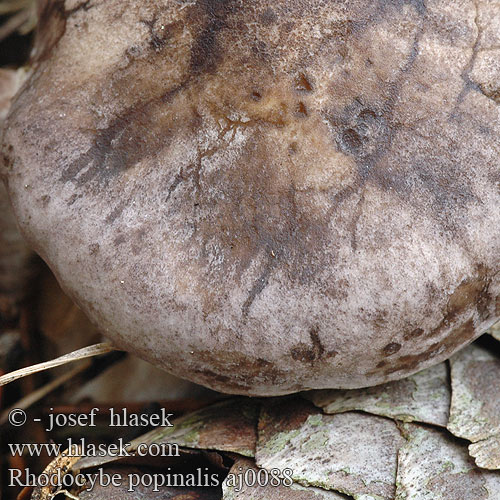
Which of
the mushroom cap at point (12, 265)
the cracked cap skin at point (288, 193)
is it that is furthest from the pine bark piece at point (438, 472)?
the mushroom cap at point (12, 265)

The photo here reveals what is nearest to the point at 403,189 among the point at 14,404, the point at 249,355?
the point at 249,355

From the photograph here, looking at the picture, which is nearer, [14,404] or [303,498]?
[303,498]

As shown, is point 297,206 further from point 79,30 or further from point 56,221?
point 79,30

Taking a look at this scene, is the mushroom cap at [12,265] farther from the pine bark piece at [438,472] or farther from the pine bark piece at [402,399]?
the pine bark piece at [438,472]

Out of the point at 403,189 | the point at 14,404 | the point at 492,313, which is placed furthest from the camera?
the point at 14,404

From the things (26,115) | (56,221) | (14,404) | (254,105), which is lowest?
(14,404)

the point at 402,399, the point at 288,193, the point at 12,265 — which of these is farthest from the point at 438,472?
the point at 12,265
